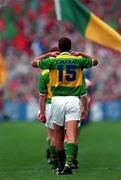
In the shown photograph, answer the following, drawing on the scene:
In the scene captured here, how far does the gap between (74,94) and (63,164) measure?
125cm

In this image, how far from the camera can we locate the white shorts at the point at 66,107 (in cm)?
1745

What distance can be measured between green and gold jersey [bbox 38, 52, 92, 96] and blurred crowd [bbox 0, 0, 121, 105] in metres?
13.5

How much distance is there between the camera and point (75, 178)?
16844mm

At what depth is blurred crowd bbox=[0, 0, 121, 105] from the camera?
115 feet

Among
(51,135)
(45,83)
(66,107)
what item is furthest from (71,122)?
(51,135)

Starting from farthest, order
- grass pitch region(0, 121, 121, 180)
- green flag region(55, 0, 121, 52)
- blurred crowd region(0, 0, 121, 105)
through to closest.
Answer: blurred crowd region(0, 0, 121, 105)
green flag region(55, 0, 121, 52)
grass pitch region(0, 121, 121, 180)

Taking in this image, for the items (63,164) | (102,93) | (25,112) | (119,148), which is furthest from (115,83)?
(63,164)

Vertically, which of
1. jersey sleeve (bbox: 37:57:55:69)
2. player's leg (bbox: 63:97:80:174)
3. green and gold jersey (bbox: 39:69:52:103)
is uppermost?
jersey sleeve (bbox: 37:57:55:69)

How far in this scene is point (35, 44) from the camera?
35.6 m

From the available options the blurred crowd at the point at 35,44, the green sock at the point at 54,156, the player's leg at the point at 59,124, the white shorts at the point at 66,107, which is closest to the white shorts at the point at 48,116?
the green sock at the point at 54,156

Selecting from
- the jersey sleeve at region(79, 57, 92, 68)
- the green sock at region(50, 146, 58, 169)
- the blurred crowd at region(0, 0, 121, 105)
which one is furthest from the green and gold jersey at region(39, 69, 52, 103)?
the blurred crowd at region(0, 0, 121, 105)

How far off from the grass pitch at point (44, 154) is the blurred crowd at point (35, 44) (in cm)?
273

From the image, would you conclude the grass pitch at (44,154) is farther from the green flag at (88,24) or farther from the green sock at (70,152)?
the green flag at (88,24)

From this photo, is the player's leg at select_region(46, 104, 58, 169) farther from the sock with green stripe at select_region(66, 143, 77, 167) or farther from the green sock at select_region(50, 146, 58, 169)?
the sock with green stripe at select_region(66, 143, 77, 167)
